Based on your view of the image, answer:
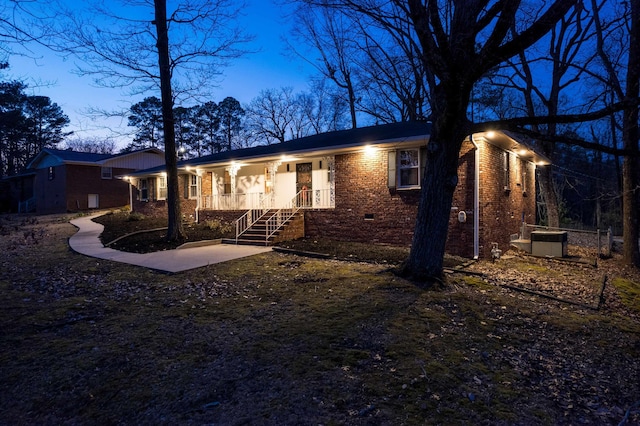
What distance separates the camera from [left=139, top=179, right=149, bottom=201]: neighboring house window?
22.2m

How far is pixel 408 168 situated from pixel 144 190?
1858 centimetres

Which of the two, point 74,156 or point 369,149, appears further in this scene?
point 74,156

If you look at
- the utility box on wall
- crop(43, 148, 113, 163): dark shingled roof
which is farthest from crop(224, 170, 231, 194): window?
crop(43, 148, 113, 163): dark shingled roof

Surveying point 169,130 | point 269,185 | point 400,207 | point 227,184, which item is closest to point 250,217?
point 269,185

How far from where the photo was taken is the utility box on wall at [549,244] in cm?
1092

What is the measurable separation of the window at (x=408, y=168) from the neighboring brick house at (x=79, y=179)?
25075 millimetres

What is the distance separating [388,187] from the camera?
35.6ft

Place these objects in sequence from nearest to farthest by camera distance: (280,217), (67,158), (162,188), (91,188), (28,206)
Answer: (280,217) < (162,188) < (67,158) < (91,188) < (28,206)

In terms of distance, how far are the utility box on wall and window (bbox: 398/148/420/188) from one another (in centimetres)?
471

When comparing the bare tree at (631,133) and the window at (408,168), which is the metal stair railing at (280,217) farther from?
the bare tree at (631,133)

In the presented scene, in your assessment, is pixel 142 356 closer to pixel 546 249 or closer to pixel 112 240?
pixel 112 240

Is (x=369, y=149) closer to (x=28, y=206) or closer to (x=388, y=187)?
(x=388, y=187)

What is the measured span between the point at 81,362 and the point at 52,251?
924 centimetres

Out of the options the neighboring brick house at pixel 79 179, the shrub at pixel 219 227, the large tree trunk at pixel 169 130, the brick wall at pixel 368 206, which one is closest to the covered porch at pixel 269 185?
the brick wall at pixel 368 206
